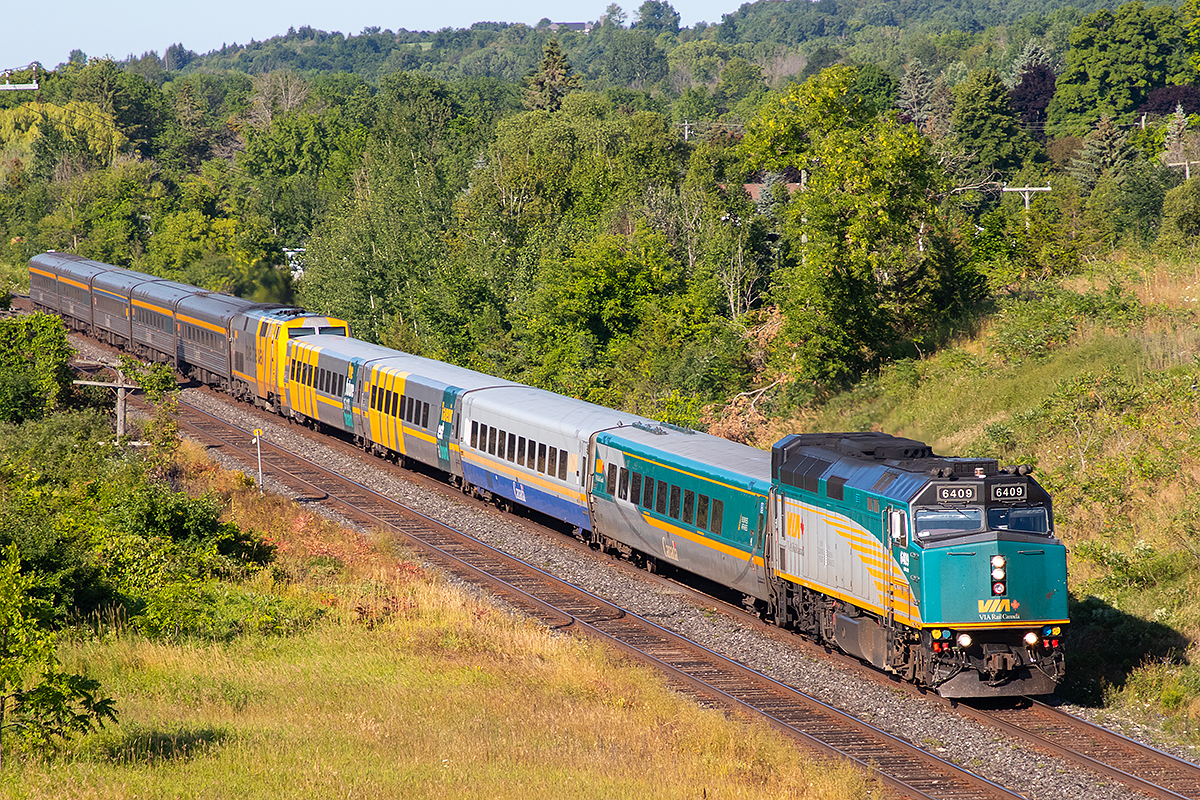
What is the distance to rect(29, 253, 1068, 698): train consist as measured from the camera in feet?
54.2

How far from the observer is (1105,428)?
26.9 meters

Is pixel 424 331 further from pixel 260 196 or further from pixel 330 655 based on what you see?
pixel 260 196

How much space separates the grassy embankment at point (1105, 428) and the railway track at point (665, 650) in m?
4.24

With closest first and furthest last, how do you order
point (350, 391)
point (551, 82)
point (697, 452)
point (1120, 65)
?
point (697, 452) < point (350, 391) < point (1120, 65) < point (551, 82)

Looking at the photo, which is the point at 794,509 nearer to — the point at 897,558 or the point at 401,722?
the point at 897,558

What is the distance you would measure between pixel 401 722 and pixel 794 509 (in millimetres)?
7798

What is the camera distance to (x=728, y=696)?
58.8ft

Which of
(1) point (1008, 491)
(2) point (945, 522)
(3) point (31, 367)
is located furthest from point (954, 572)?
(3) point (31, 367)

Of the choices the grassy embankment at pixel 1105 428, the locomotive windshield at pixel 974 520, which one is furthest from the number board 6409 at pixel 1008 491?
the grassy embankment at pixel 1105 428

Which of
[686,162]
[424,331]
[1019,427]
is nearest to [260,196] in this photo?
[686,162]

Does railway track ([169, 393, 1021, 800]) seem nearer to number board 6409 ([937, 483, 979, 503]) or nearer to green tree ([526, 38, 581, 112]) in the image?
number board 6409 ([937, 483, 979, 503])

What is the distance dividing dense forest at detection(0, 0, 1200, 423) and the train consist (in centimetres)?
1042

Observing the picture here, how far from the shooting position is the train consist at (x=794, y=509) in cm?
1653

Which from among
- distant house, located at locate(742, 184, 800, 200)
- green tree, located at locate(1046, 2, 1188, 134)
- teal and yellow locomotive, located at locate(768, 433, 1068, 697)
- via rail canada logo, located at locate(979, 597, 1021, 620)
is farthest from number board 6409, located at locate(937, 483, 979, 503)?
green tree, located at locate(1046, 2, 1188, 134)
